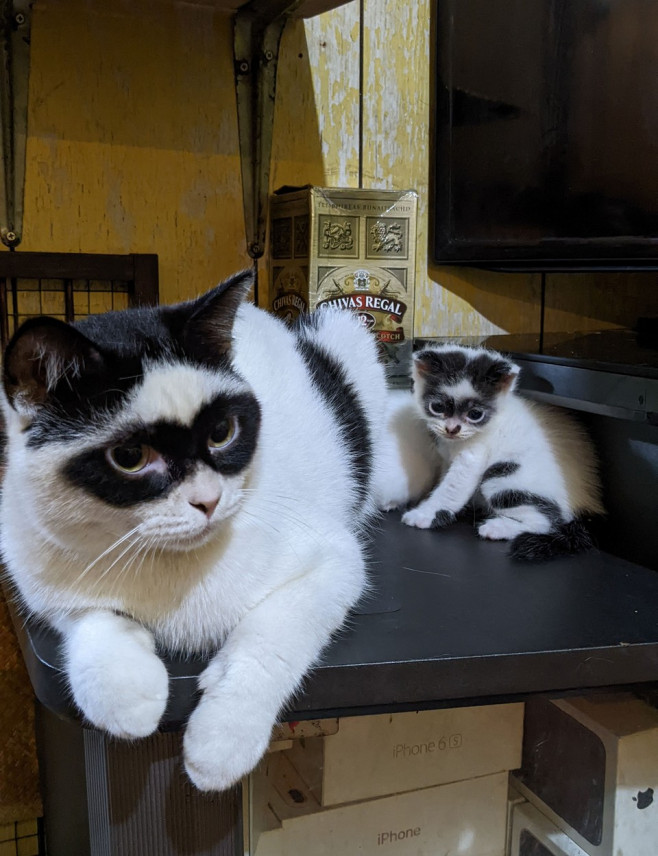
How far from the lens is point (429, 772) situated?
3.06 feet

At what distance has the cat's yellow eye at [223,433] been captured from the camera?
0.68m

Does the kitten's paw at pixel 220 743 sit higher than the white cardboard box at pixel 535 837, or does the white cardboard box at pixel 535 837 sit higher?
the kitten's paw at pixel 220 743

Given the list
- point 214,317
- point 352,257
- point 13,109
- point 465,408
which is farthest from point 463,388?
point 13,109

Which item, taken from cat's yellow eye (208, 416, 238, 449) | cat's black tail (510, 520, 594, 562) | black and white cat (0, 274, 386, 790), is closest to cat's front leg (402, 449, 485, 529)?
cat's black tail (510, 520, 594, 562)

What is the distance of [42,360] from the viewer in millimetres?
604

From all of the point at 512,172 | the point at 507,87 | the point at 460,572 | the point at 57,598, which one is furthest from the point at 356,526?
the point at 507,87

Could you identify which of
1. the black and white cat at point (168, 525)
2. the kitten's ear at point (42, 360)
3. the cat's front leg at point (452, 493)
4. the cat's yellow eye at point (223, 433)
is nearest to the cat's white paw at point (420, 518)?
the cat's front leg at point (452, 493)

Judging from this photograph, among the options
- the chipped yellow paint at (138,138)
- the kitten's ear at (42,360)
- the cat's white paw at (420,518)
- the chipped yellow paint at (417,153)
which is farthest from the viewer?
the chipped yellow paint at (417,153)

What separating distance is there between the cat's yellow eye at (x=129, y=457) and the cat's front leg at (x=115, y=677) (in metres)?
0.16

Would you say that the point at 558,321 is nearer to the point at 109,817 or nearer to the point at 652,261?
the point at 652,261

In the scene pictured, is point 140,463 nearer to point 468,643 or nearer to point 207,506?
point 207,506

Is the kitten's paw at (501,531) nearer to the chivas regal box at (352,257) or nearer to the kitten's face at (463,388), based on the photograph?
the kitten's face at (463,388)

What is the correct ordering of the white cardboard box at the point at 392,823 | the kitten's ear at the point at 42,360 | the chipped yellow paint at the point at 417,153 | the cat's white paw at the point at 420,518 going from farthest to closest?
the chipped yellow paint at the point at 417,153, the cat's white paw at the point at 420,518, the white cardboard box at the point at 392,823, the kitten's ear at the point at 42,360

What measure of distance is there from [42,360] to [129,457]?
0.33 ft
